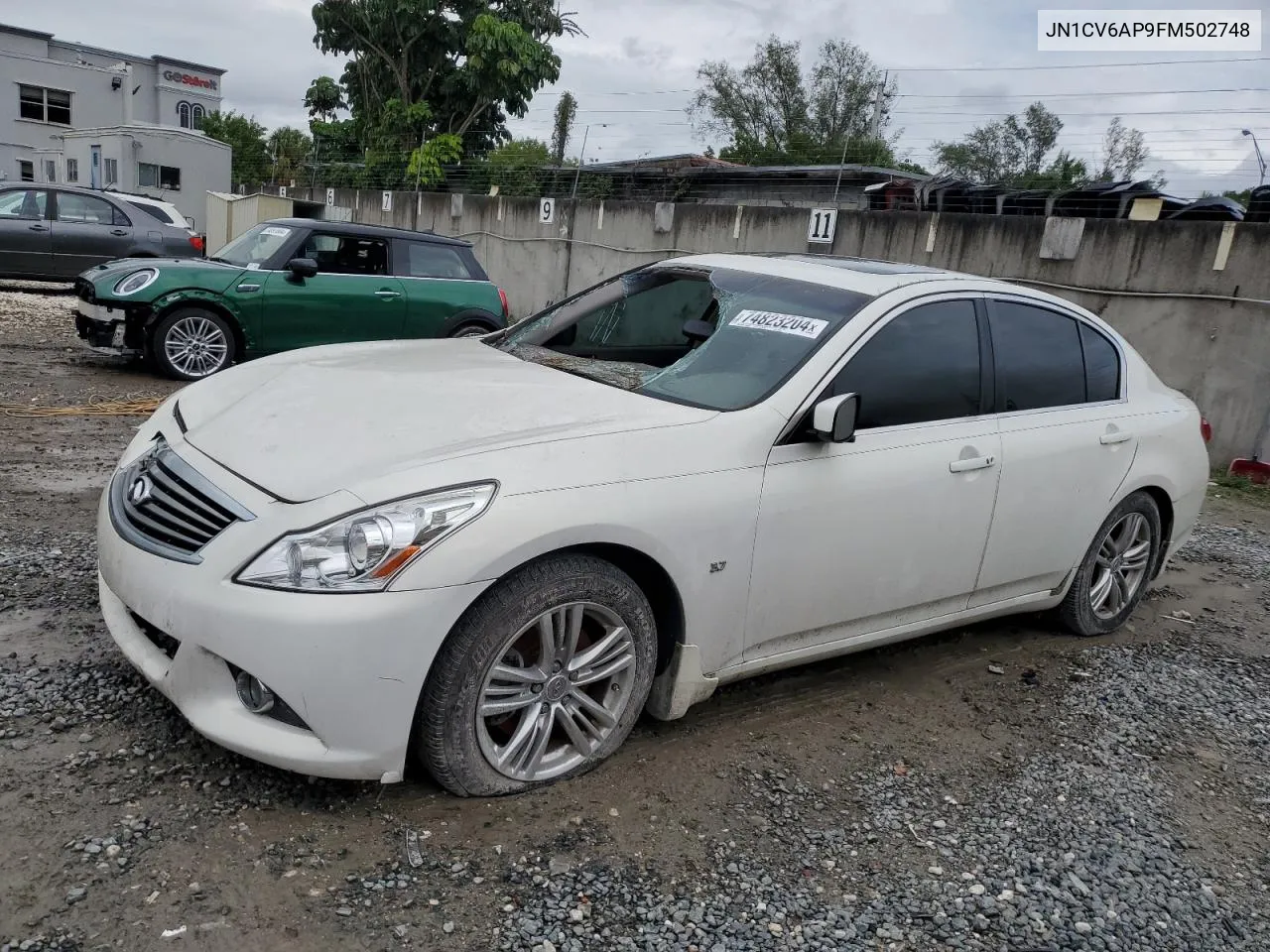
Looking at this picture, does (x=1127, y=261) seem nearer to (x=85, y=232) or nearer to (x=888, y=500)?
(x=888, y=500)

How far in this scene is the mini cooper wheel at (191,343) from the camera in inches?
347

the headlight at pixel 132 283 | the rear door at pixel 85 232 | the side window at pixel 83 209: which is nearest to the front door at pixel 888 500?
the headlight at pixel 132 283

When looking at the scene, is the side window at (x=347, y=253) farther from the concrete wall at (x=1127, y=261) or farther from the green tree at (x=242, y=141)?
the green tree at (x=242, y=141)

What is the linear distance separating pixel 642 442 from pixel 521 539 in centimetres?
56

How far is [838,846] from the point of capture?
9.73ft

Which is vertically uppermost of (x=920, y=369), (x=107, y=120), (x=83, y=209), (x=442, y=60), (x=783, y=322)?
(x=442, y=60)

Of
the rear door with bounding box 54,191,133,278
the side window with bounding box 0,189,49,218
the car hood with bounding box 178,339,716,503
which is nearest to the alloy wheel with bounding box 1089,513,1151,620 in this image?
the car hood with bounding box 178,339,716,503

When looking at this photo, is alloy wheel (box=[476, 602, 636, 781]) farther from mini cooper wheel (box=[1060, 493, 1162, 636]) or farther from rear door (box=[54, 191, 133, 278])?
rear door (box=[54, 191, 133, 278])

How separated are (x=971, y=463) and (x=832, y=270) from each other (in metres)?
0.98

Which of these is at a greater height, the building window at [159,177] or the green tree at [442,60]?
the green tree at [442,60]

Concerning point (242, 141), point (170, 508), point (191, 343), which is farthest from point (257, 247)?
point (242, 141)

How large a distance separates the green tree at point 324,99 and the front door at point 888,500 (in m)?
29.3

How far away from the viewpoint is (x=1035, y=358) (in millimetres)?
4273

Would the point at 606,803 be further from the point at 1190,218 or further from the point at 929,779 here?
the point at 1190,218
